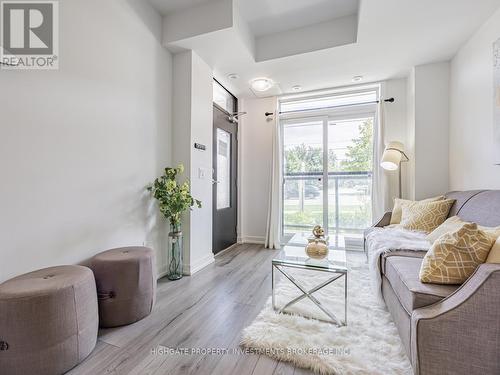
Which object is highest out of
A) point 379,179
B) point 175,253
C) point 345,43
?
point 345,43

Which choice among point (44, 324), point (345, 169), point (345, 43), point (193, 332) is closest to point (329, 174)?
point (345, 169)

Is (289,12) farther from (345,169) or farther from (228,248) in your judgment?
(228,248)

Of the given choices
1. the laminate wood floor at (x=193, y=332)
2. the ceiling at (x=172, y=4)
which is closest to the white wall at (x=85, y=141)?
the ceiling at (x=172, y=4)

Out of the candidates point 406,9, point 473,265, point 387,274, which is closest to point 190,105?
point 406,9

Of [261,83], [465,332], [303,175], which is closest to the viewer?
[465,332]

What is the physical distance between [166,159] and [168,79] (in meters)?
0.95

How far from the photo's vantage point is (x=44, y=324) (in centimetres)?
114

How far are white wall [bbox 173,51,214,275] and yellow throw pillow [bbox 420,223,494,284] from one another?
2.21m

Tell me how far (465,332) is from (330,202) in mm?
2794

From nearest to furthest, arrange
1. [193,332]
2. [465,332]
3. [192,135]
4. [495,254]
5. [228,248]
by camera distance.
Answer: [465,332]
[495,254]
[193,332]
[192,135]
[228,248]

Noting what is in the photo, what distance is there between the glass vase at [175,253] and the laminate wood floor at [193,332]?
3.8 inches

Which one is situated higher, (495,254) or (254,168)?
(254,168)

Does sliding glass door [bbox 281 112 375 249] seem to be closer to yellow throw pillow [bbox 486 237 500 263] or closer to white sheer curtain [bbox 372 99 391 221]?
white sheer curtain [bbox 372 99 391 221]

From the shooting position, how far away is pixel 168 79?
106 inches
